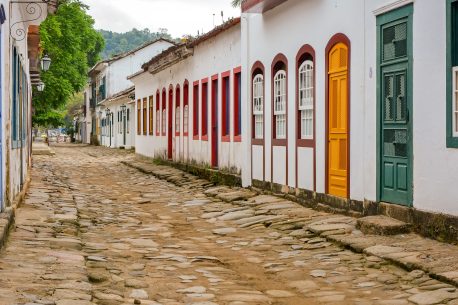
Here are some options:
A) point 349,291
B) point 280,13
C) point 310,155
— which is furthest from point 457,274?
point 280,13

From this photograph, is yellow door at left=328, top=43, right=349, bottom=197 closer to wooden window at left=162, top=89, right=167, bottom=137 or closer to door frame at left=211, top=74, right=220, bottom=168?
door frame at left=211, top=74, right=220, bottom=168

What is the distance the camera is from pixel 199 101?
68.7 ft

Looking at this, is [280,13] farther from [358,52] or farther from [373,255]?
[373,255]

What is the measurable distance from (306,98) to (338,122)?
1.41m

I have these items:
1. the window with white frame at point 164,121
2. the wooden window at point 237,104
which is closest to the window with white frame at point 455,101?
the wooden window at point 237,104

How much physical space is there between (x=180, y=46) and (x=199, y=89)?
6.75 ft

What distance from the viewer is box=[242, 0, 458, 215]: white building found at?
8562 mm

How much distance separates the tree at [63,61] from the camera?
3959 cm

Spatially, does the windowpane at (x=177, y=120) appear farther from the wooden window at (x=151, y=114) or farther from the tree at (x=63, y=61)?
the tree at (x=63, y=61)

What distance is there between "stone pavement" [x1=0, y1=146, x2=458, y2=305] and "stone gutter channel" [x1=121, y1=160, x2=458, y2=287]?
24mm

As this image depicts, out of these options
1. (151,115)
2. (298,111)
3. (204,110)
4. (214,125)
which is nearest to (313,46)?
(298,111)

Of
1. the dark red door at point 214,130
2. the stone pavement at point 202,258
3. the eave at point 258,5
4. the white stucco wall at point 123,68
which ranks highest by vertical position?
the white stucco wall at point 123,68

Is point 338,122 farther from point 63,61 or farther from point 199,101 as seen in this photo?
point 63,61

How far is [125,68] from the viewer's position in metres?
49.9
